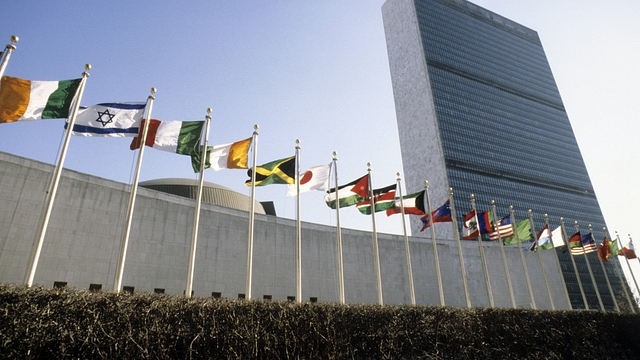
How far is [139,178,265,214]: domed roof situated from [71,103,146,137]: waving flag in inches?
952

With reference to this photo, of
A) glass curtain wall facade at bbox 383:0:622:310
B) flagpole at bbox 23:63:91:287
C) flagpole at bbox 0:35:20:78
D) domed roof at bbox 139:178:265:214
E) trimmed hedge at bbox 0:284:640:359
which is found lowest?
trimmed hedge at bbox 0:284:640:359

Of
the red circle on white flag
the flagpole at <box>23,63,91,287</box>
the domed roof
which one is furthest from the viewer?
the domed roof

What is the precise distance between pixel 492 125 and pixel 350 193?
103 m

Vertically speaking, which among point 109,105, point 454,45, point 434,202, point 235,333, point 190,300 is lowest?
point 235,333

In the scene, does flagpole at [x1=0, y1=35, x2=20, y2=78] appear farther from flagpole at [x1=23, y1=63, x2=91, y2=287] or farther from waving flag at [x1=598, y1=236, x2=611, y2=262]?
waving flag at [x1=598, y1=236, x2=611, y2=262]

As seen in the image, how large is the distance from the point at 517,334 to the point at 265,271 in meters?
19.6

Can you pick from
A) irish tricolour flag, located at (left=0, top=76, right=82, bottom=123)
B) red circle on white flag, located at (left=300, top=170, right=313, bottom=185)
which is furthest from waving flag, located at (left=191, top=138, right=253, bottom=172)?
irish tricolour flag, located at (left=0, top=76, right=82, bottom=123)

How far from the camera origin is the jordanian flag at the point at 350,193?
21.8 meters

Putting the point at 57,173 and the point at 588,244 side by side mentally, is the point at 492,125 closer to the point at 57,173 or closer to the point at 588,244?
the point at 588,244

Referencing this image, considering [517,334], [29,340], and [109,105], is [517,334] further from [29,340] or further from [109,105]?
[109,105]

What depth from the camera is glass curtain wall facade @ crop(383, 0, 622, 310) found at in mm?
102875

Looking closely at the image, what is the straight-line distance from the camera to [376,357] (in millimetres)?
14734

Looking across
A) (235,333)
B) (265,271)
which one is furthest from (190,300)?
(265,271)

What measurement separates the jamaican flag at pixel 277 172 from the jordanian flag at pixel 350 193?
3239mm
